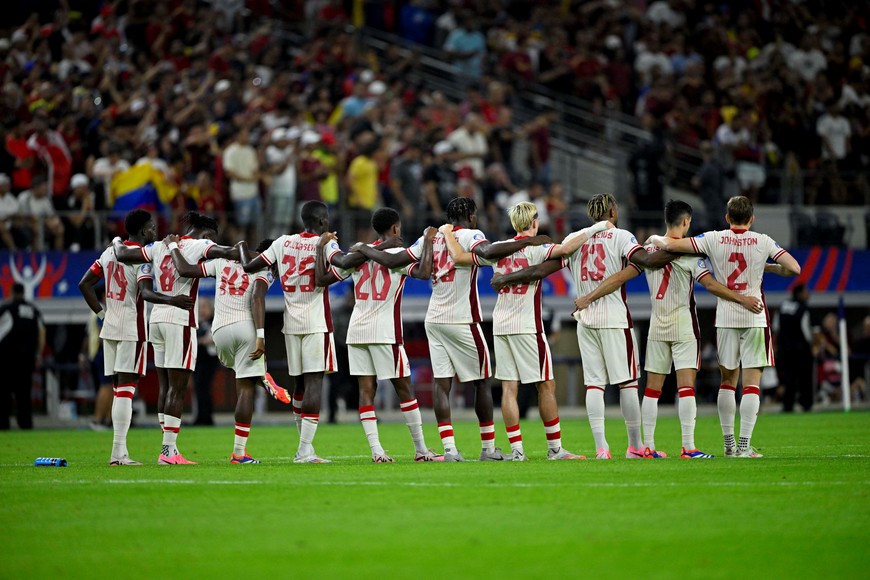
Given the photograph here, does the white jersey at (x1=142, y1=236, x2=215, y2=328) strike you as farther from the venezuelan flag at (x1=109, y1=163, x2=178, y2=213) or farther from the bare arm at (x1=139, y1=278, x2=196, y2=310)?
the venezuelan flag at (x1=109, y1=163, x2=178, y2=213)

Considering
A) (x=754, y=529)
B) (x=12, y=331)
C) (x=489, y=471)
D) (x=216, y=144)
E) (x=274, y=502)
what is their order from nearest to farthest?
(x=754, y=529) < (x=274, y=502) < (x=489, y=471) < (x=12, y=331) < (x=216, y=144)

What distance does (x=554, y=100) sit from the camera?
30.7 m

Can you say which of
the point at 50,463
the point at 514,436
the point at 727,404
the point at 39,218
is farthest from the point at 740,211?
the point at 39,218

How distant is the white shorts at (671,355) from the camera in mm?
13211

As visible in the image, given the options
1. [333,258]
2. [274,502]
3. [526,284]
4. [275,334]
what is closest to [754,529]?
[274,502]

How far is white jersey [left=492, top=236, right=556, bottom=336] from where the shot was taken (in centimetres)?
1332

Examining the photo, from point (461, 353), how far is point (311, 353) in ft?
5.00

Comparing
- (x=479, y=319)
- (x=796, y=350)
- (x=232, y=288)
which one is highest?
(x=232, y=288)

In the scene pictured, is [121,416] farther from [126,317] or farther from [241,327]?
[241,327]

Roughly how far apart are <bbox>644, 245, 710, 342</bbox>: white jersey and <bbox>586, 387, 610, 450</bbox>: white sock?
30.9 inches

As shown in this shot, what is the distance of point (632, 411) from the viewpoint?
1332 centimetres

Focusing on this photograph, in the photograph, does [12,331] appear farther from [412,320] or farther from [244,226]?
[412,320]

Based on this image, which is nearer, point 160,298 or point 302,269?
point 302,269

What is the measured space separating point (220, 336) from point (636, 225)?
14.1 meters
